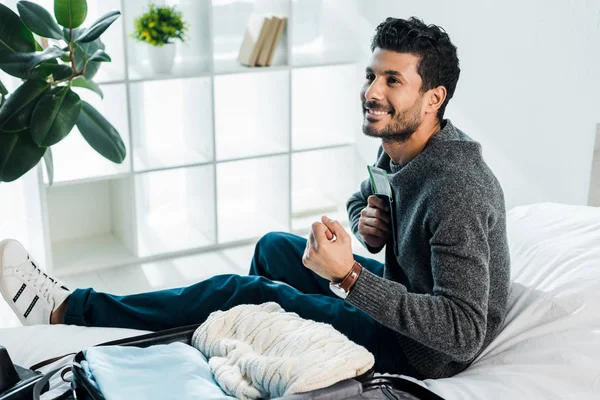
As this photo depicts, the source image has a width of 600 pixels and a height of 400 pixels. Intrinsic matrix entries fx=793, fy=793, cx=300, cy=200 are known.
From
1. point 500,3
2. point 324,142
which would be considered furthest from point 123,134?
point 500,3

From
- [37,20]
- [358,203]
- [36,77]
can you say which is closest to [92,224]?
[36,77]

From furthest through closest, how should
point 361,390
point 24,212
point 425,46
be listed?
point 24,212 → point 425,46 → point 361,390

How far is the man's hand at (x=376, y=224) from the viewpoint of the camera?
1704 millimetres

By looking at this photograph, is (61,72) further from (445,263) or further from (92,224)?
(445,263)

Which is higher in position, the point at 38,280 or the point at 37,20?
the point at 37,20

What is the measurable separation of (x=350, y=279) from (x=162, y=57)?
174cm

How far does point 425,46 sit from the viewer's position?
5.17ft

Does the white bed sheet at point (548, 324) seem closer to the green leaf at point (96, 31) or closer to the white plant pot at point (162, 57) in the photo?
the green leaf at point (96, 31)

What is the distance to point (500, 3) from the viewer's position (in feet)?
8.19

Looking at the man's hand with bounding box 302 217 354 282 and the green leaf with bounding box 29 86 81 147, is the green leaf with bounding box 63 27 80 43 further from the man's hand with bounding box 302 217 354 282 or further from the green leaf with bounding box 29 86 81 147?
the man's hand with bounding box 302 217 354 282

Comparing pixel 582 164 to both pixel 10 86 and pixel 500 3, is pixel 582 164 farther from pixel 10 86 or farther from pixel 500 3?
pixel 10 86

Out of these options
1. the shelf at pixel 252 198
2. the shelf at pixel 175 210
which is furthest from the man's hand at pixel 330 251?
the shelf at pixel 252 198

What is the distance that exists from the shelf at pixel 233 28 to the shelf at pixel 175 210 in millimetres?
469

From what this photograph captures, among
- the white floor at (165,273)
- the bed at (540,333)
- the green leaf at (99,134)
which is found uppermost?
the green leaf at (99,134)
